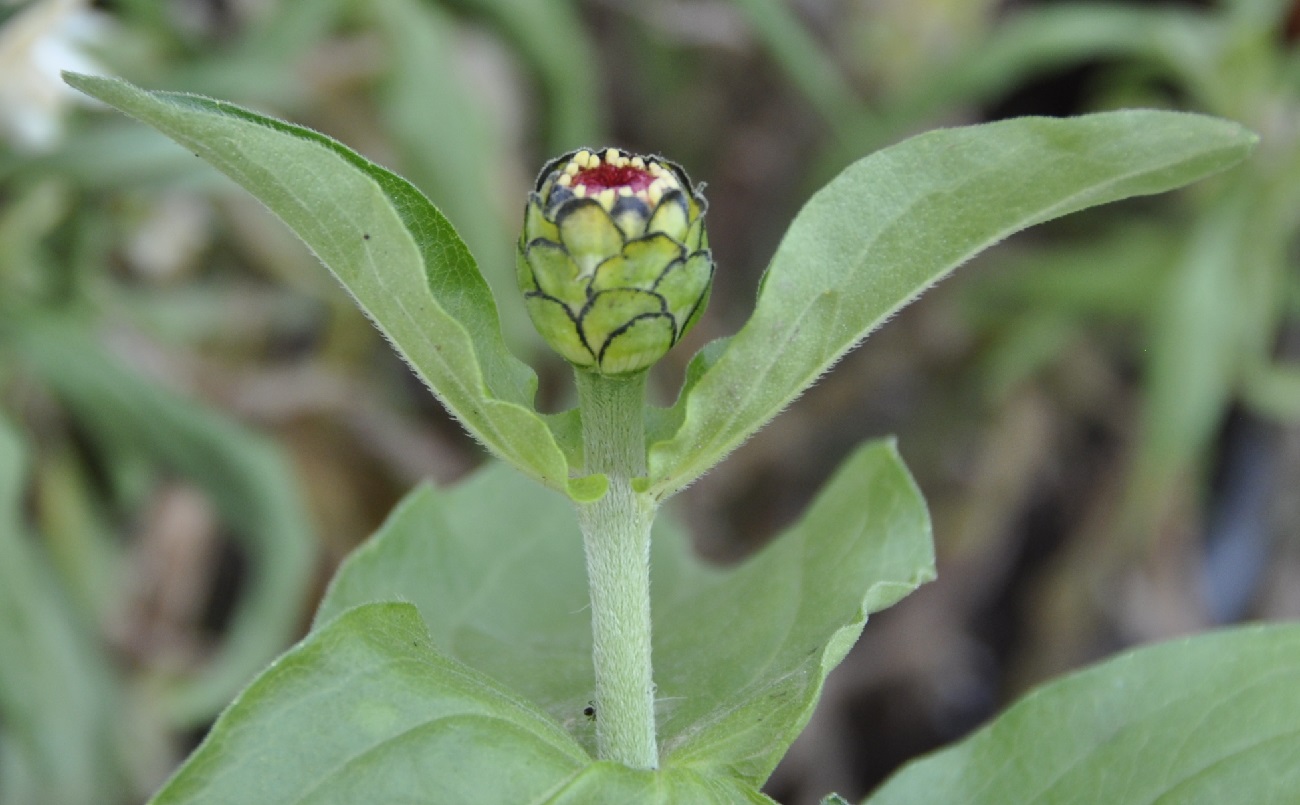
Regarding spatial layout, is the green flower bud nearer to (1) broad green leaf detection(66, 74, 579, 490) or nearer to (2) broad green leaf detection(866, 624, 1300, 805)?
(1) broad green leaf detection(66, 74, 579, 490)

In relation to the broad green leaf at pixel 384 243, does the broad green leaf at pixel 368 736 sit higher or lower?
lower

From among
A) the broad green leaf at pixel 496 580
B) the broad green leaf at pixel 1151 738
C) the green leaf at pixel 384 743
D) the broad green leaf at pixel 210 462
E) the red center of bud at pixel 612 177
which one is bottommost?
the broad green leaf at pixel 1151 738

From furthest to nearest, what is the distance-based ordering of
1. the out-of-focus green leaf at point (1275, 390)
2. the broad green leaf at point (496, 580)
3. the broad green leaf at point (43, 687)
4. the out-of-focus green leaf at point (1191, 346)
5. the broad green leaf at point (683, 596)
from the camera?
the out-of-focus green leaf at point (1275, 390), the out-of-focus green leaf at point (1191, 346), the broad green leaf at point (43, 687), the broad green leaf at point (496, 580), the broad green leaf at point (683, 596)

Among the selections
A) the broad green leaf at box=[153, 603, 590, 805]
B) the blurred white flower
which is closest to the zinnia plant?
the broad green leaf at box=[153, 603, 590, 805]

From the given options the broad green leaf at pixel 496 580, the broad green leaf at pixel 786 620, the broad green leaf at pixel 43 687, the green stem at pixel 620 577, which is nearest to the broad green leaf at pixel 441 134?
the broad green leaf at pixel 43 687

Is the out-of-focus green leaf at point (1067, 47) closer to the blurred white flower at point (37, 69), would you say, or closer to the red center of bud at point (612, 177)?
the blurred white flower at point (37, 69)

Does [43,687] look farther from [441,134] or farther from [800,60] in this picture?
[800,60]
